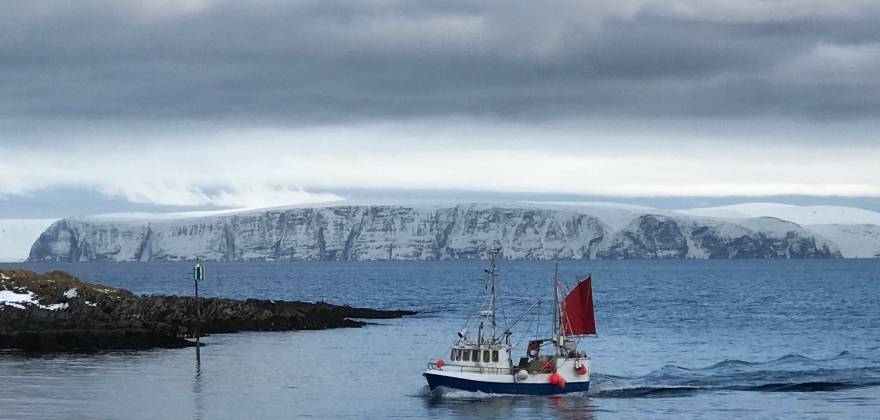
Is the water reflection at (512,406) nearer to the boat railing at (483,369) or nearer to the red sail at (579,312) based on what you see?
the boat railing at (483,369)

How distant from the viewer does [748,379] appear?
200 feet

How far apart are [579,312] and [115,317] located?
40.1m

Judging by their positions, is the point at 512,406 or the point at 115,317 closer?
the point at 512,406

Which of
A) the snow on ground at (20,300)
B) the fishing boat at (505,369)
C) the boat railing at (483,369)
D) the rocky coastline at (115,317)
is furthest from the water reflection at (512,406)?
the snow on ground at (20,300)

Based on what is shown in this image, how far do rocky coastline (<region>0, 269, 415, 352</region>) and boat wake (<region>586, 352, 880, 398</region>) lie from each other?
24.9m

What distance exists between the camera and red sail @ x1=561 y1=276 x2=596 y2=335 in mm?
55406

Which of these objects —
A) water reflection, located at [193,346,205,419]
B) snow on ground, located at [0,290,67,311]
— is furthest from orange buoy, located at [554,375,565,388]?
snow on ground, located at [0,290,67,311]

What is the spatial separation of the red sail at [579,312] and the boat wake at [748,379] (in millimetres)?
2979

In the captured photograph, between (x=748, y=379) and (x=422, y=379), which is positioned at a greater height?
(x=422, y=379)

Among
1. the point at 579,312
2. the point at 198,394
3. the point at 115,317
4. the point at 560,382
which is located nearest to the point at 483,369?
the point at 560,382

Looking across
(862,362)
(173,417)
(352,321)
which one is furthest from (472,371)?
(352,321)

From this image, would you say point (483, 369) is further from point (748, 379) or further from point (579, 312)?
point (748, 379)

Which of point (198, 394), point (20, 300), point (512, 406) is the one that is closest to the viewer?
point (512, 406)

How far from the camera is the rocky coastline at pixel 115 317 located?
7275cm
